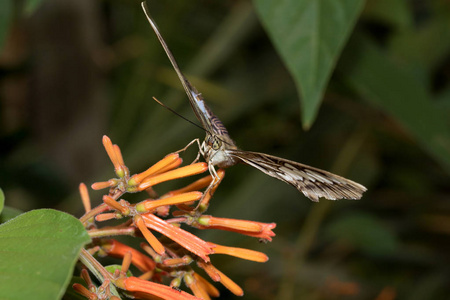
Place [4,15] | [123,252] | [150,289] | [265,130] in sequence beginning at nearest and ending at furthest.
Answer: [150,289] < [123,252] < [4,15] < [265,130]

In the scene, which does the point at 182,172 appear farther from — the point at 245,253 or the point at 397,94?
the point at 397,94

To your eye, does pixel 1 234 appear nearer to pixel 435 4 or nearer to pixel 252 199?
pixel 252 199

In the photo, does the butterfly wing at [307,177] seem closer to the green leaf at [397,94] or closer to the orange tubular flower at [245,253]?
the orange tubular flower at [245,253]

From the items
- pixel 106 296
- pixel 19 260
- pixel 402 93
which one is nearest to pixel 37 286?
pixel 19 260

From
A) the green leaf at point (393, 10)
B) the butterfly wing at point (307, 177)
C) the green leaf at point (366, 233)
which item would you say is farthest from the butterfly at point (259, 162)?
the green leaf at point (366, 233)

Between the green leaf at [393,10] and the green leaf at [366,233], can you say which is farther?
the green leaf at [366,233]

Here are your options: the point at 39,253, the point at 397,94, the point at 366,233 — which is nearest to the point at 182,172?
the point at 39,253
